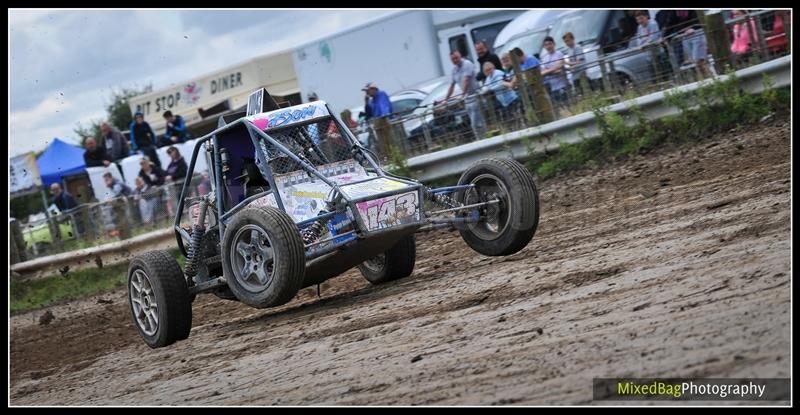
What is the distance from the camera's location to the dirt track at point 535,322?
495cm

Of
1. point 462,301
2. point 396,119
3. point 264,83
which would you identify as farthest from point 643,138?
point 264,83

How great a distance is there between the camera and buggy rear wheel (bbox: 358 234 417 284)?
9.21 metres

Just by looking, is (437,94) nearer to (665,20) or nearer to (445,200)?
(665,20)

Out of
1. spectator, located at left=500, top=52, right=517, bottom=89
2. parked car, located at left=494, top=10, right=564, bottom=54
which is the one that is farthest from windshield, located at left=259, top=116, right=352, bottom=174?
parked car, located at left=494, top=10, right=564, bottom=54

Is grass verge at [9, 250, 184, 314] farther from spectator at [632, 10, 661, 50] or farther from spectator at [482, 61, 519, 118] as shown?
spectator at [632, 10, 661, 50]

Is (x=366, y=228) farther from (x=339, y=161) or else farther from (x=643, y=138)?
(x=643, y=138)

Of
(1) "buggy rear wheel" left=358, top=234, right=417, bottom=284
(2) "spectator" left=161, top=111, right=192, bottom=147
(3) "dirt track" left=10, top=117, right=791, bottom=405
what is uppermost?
(2) "spectator" left=161, top=111, right=192, bottom=147

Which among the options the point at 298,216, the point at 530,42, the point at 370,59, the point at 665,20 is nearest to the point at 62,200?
the point at 370,59

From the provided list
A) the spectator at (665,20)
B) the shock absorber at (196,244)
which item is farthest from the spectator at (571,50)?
the shock absorber at (196,244)

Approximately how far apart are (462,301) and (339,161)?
2.10 metres

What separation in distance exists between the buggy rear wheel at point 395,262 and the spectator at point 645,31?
5.17 m

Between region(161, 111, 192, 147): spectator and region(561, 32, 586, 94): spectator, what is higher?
region(161, 111, 192, 147): spectator

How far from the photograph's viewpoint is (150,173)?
1762 centimetres

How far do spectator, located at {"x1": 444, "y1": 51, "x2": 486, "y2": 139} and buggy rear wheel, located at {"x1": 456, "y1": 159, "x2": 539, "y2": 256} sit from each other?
5257 millimetres
